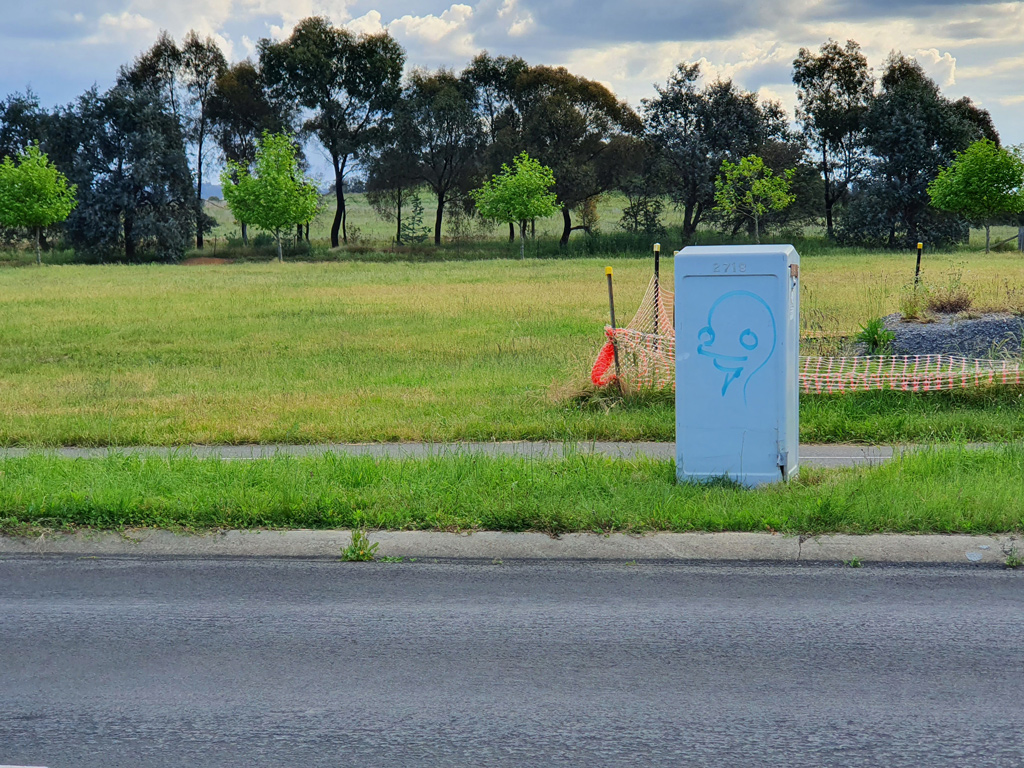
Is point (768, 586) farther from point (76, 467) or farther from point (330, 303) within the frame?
point (330, 303)

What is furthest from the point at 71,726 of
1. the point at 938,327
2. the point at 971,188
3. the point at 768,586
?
the point at 971,188

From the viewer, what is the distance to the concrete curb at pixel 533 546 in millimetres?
5273

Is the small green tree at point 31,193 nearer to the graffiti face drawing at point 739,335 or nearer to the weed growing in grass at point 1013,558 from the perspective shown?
the graffiti face drawing at point 739,335

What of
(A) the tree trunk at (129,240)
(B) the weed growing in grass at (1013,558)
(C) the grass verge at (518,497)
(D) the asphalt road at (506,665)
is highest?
(A) the tree trunk at (129,240)

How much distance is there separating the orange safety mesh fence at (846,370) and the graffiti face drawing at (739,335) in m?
3.20

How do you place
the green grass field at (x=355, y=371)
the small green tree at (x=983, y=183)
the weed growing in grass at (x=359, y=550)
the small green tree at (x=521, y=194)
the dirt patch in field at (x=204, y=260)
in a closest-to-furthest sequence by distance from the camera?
the weed growing in grass at (x=359, y=550) → the green grass field at (x=355, y=371) → the small green tree at (x=983, y=183) → the dirt patch in field at (x=204, y=260) → the small green tree at (x=521, y=194)

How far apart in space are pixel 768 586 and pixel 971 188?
5733cm

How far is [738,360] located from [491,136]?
6548 cm

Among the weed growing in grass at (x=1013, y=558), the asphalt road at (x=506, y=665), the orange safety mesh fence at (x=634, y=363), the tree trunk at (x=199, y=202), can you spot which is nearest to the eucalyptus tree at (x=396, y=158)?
the tree trunk at (x=199, y=202)

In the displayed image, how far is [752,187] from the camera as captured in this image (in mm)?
60531

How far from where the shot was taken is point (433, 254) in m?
63.2

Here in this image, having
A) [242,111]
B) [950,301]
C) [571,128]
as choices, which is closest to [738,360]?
[950,301]

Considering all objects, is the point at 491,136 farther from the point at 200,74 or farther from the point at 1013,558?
the point at 1013,558

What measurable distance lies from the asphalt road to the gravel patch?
23.2 feet
